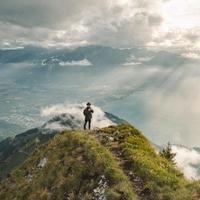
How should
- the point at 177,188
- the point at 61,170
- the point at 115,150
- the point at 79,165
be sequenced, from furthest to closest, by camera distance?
the point at 115,150 < the point at 61,170 < the point at 79,165 < the point at 177,188

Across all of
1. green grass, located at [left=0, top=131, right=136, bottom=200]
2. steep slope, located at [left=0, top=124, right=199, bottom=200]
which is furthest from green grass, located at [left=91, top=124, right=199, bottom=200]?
green grass, located at [left=0, top=131, right=136, bottom=200]

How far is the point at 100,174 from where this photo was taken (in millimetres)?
31266

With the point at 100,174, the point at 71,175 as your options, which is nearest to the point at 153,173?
the point at 100,174

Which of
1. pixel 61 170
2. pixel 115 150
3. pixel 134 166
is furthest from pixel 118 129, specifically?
pixel 134 166

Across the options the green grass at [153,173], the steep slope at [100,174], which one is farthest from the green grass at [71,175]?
the green grass at [153,173]

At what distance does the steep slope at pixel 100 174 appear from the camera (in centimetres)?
2761

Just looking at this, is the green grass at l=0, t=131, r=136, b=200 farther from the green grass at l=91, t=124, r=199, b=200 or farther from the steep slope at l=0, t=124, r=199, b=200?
the green grass at l=91, t=124, r=199, b=200

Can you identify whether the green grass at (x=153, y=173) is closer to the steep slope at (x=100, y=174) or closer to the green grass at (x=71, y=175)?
the steep slope at (x=100, y=174)

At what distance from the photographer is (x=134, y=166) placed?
1282 inches

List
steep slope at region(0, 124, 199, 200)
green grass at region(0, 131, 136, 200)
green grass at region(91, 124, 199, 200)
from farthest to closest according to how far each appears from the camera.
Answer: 1. green grass at region(0, 131, 136, 200)
2. steep slope at region(0, 124, 199, 200)
3. green grass at region(91, 124, 199, 200)

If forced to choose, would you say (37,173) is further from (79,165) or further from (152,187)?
(152,187)

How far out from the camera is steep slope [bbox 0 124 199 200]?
27.6m

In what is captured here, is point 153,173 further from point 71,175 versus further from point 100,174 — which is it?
point 71,175

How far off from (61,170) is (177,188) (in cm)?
1431
